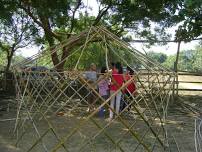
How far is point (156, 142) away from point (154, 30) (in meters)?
7.09

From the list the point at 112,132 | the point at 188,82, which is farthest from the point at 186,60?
the point at 112,132

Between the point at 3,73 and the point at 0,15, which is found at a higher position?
the point at 0,15

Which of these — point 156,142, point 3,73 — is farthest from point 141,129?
point 3,73

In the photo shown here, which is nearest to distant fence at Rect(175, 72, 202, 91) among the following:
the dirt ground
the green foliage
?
the green foliage

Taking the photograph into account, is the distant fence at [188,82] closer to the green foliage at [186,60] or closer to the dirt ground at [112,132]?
the green foliage at [186,60]

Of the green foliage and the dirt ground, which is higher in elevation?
the green foliage

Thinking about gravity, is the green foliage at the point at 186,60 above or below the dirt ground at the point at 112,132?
above

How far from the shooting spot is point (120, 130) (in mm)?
8133

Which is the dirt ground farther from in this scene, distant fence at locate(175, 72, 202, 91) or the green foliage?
the green foliage

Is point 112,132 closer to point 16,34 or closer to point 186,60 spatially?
point 16,34

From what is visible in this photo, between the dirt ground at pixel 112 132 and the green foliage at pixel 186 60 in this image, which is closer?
the dirt ground at pixel 112 132

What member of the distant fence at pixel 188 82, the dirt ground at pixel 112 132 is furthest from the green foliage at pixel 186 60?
the dirt ground at pixel 112 132

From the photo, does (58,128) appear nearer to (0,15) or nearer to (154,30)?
(0,15)

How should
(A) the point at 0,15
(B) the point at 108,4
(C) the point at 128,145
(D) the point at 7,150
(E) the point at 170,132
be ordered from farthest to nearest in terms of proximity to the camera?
1. (B) the point at 108,4
2. (A) the point at 0,15
3. (E) the point at 170,132
4. (C) the point at 128,145
5. (D) the point at 7,150
